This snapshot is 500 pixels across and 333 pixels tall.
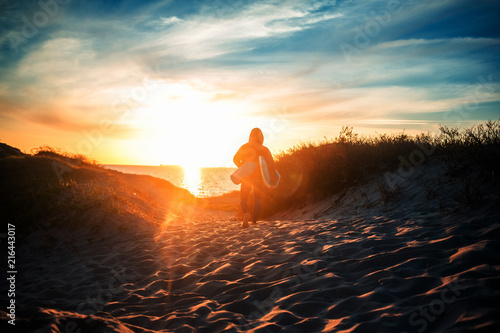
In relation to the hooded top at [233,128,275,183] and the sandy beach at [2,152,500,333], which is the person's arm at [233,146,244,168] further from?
the sandy beach at [2,152,500,333]

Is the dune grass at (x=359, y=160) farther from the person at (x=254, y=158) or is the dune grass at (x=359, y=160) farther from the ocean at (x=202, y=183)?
the ocean at (x=202, y=183)

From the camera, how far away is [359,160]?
29.3ft

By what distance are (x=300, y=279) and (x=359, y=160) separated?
6.36m

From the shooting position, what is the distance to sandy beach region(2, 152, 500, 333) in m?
2.58

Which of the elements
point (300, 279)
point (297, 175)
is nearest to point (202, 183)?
point (297, 175)

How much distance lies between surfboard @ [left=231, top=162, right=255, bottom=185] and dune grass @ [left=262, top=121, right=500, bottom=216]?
9.59ft

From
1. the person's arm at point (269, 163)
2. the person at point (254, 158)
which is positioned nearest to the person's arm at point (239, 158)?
the person at point (254, 158)

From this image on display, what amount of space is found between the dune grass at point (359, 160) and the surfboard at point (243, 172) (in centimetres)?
292

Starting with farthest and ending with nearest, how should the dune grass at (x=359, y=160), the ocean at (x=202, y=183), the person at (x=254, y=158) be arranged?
1. the ocean at (x=202, y=183)
2. the person at (x=254, y=158)
3. the dune grass at (x=359, y=160)

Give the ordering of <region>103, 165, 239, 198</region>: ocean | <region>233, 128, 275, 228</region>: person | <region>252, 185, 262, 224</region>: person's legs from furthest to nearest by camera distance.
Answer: <region>103, 165, 239, 198</region>: ocean → <region>252, 185, 262, 224</region>: person's legs → <region>233, 128, 275, 228</region>: person

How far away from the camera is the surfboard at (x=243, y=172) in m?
7.99

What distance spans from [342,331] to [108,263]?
15.8ft

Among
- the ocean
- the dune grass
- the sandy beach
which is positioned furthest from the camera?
the ocean

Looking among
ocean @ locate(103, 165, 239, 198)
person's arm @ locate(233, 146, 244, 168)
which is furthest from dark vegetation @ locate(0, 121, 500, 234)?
ocean @ locate(103, 165, 239, 198)
